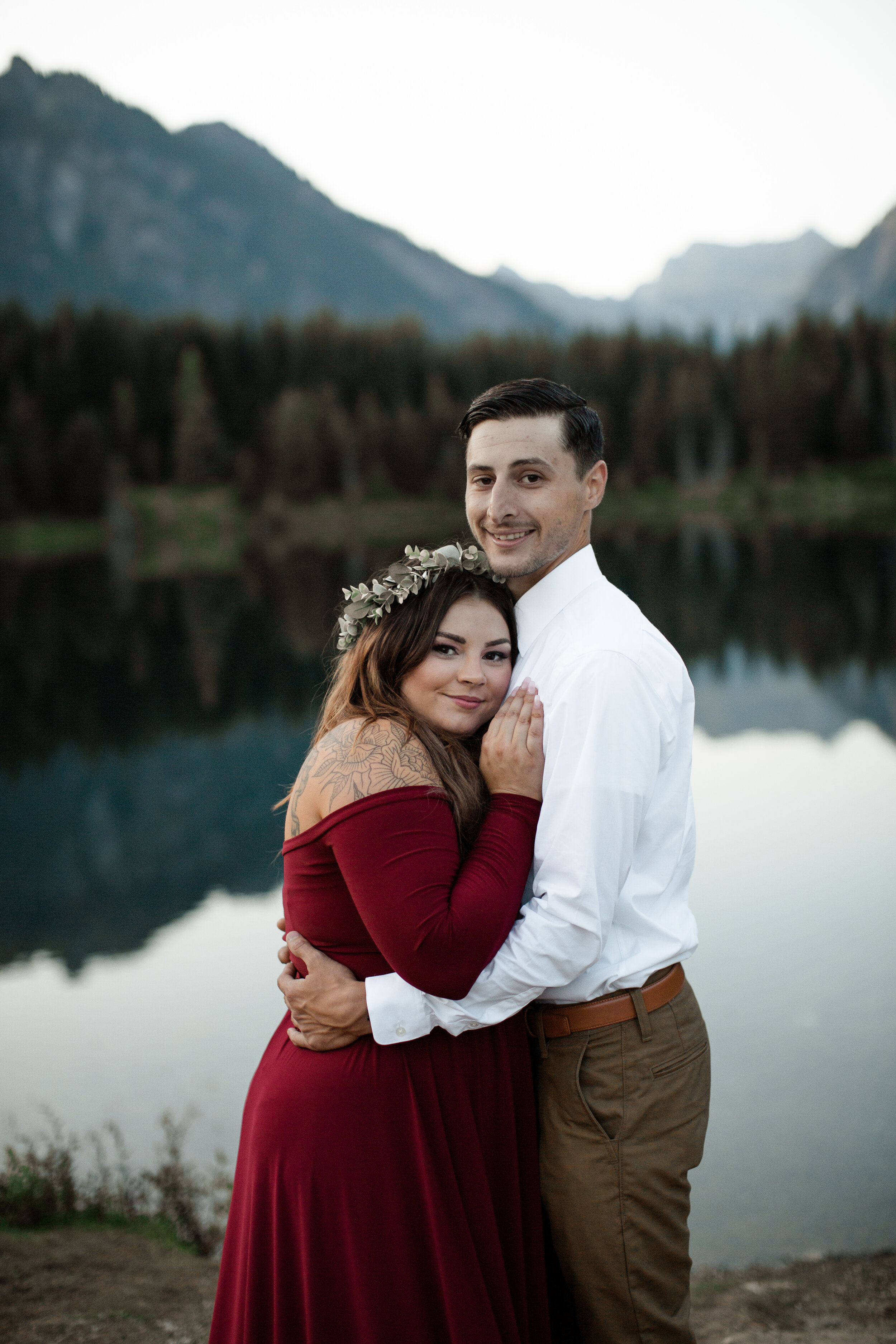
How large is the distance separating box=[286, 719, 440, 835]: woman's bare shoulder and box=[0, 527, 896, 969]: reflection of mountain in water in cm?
434

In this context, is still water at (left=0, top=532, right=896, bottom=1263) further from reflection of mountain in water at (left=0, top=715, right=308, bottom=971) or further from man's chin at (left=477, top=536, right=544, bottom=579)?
man's chin at (left=477, top=536, right=544, bottom=579)

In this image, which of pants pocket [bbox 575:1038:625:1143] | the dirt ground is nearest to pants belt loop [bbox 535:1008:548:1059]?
pants pocket [bbox 575:1038:625:1143]

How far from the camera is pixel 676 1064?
292cm

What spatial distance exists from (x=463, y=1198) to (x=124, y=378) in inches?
3405

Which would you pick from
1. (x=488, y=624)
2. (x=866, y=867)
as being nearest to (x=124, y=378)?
(x=866, y=867)

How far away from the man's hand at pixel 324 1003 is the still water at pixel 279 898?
3.58m

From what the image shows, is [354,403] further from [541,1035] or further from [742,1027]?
[541,1035]

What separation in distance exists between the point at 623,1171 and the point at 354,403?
285ft

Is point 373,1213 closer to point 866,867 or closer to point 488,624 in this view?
point 488,624

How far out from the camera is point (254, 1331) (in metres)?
2.79

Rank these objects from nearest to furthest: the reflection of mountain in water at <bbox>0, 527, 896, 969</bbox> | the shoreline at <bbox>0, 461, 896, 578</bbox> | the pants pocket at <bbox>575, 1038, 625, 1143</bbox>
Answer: the pants pocket at <bbox>575, 1038, 625, 1143</bbox> < the reflection of mountain in water at <bbox>0, 527, 896, 969</bbox> < the shoreline at <bbox>0, 461, 896, 578</bbox>

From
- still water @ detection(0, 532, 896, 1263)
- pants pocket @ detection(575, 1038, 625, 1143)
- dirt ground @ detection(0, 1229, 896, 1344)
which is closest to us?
pants pocket @ detection(575, 1038, 625, 1143)

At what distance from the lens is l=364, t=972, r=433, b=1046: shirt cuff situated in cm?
265

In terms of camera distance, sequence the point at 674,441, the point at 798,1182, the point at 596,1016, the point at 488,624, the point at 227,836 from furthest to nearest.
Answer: the point at 674,441, the point at 227,836, the point at 798,1182, the point at 488,624, the point at 596,1016
